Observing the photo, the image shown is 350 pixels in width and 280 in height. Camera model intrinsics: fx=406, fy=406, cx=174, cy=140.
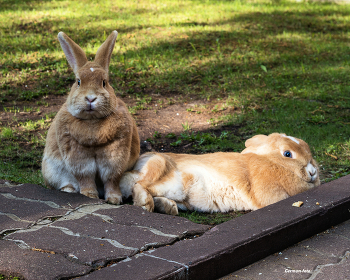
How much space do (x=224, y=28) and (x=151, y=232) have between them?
8.36 metres

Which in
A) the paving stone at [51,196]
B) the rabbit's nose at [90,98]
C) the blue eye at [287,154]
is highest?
the rabbit's nose at [90,98]

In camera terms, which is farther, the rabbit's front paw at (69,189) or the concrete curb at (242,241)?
the rabbit's front paw at (69,189)

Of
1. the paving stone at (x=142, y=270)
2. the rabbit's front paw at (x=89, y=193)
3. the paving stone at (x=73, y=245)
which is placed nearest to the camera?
the paving stone at (x=142, y=270)

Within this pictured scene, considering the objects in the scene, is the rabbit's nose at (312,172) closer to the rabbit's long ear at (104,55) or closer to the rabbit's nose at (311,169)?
the rabbit's nose at (311,169)

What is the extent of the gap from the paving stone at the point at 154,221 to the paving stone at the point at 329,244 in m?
0.80

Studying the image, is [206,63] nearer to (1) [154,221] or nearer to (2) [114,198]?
(2) [114,198]

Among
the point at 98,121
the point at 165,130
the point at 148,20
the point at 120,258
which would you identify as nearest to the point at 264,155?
the point at 98,121

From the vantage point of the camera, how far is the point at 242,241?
8.68ft

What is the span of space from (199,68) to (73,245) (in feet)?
20.3

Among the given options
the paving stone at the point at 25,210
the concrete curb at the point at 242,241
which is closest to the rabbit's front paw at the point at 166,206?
the concrete curb at the point at 242,241

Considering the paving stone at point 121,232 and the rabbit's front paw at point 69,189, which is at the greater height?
the paving stone at point 121,232

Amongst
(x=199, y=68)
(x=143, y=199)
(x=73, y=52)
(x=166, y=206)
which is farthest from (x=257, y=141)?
(x=199, y=68)

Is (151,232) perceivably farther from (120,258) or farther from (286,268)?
(286,268)

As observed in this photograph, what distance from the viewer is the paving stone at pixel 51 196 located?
3304 millimetres
